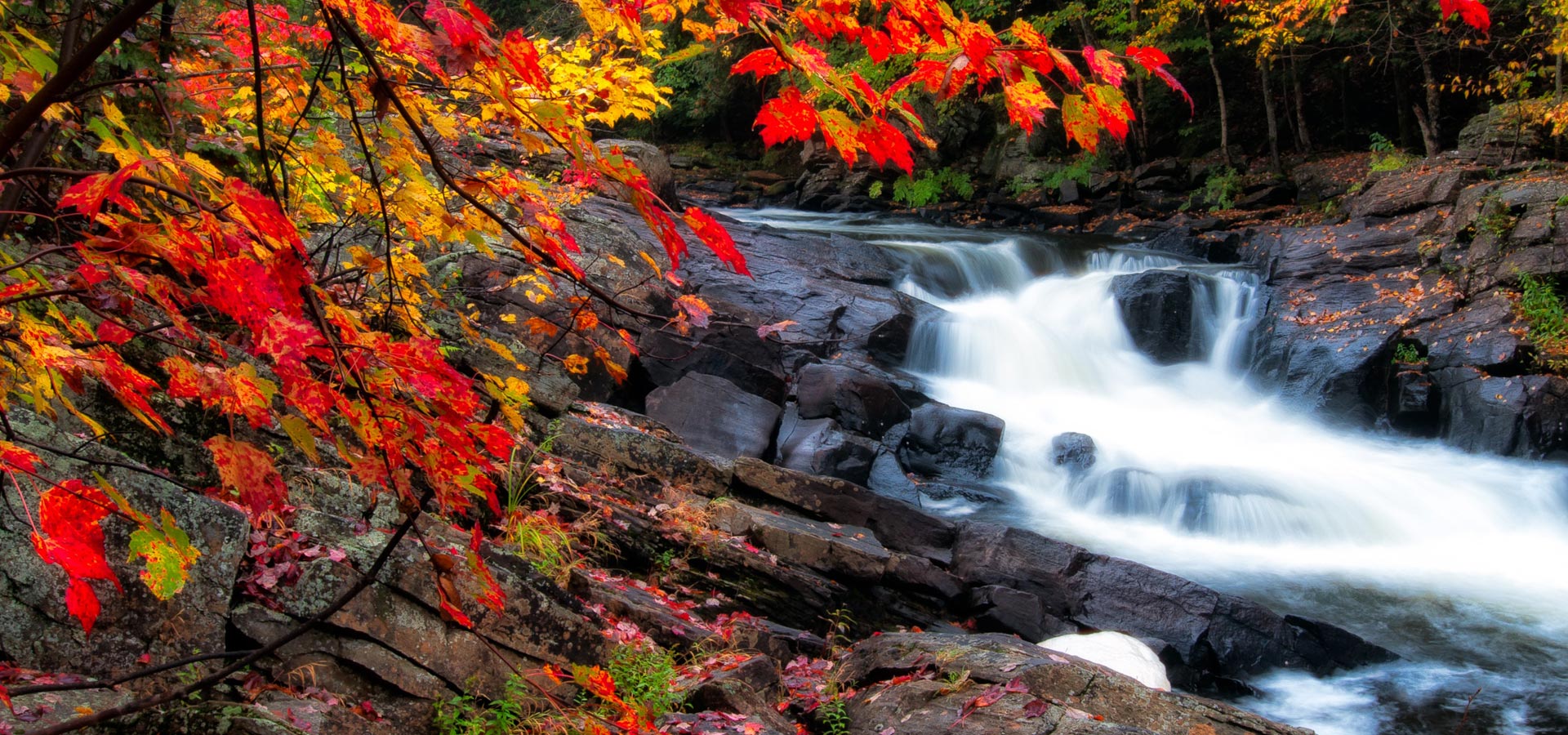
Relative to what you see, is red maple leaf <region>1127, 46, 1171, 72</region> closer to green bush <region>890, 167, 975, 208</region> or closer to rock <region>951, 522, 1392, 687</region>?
rock <region>951, 522, 1392, 687</region>

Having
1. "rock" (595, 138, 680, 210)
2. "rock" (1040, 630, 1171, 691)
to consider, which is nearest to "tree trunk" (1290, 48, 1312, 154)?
"rock" (595, 138, 680, 210)

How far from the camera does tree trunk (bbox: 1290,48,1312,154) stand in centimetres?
2084

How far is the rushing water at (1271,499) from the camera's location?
712 cm

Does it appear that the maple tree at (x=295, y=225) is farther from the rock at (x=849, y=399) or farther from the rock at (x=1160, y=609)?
the rock at (x=849, y=399)

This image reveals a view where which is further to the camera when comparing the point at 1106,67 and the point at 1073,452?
the point at 1073,452

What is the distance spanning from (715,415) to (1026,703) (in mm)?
5308

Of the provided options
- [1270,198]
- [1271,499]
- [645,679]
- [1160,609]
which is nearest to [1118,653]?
[1160,609]

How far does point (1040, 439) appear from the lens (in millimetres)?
11531

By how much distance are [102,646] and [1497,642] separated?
961cm

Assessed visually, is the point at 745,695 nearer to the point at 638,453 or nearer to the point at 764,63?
the point at 638,453

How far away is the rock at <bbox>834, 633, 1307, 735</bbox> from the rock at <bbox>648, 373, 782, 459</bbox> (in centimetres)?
419

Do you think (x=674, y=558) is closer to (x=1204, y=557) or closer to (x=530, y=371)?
(x=530, y=371)

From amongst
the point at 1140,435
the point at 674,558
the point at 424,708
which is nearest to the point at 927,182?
the point at 1140,435

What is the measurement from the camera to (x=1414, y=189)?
48.5ft
